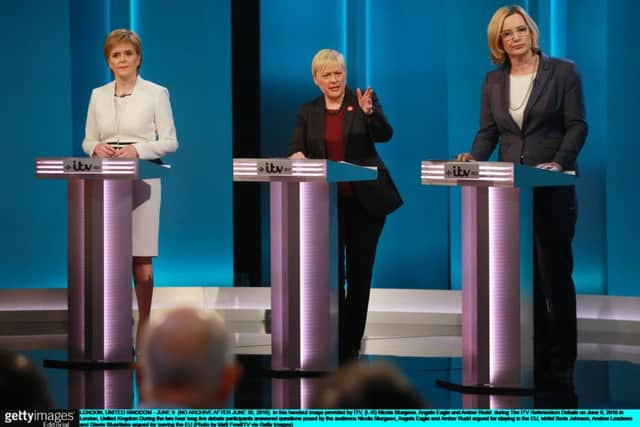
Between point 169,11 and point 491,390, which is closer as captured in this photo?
point 491,390

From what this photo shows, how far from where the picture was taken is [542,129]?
4836mm

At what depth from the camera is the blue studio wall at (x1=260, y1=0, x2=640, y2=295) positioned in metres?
6.36

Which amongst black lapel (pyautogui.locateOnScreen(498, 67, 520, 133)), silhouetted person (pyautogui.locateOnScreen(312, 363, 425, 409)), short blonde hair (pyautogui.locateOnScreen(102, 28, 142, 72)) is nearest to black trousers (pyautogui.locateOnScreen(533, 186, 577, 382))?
black lapel (pyautogui.locateOnScreen(498, 67, 520, 133))

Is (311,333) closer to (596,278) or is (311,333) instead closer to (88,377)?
(88,377)

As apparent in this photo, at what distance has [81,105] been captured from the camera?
693 cm

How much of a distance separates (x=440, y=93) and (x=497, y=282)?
2764 millimetres

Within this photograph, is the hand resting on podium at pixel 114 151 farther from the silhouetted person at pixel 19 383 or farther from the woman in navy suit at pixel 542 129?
the silhouetted person at pixel 19 383

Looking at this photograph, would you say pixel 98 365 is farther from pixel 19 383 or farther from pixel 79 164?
pixel 19 383

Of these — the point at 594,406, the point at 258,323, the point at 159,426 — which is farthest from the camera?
the point at 258,323

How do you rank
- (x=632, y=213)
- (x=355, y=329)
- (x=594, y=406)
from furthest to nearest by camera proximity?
1. (x=632, y=213)
2. (x=355, y=329)
3. (x=594, y=406)

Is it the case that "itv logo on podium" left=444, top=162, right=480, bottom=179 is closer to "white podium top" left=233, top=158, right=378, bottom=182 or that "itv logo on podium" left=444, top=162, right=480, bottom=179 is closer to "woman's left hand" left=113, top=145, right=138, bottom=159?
"white podium top" left=233, top=158, right=378, bottom=182

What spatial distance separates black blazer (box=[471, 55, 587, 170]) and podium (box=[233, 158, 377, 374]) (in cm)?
72

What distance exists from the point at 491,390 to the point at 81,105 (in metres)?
3.57

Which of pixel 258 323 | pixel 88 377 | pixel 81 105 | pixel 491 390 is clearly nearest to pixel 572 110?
pixel 491 390
